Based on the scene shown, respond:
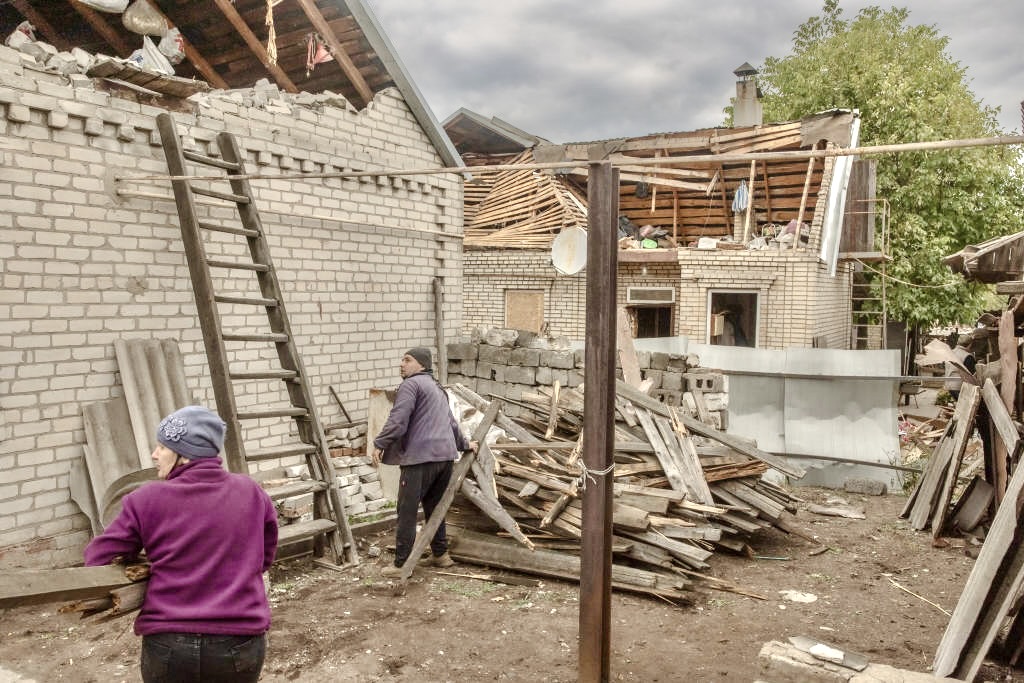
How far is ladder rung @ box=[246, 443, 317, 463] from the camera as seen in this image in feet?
19.7

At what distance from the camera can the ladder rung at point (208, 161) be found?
6.34 m

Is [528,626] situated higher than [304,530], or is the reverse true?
[304,530]

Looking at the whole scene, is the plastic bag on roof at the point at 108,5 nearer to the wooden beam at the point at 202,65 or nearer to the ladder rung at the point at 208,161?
the wooden beam at the point at 202,65

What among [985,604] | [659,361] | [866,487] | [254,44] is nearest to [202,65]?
[254,44]

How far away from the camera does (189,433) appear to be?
2.94m

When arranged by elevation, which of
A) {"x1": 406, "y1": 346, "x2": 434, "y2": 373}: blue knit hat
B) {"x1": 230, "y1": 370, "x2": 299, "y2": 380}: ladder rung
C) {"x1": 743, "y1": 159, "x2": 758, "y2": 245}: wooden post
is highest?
{"x1": 743, "y1": 159, "x2": 758, "y2": 245}: wooden post

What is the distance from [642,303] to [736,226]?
261cm

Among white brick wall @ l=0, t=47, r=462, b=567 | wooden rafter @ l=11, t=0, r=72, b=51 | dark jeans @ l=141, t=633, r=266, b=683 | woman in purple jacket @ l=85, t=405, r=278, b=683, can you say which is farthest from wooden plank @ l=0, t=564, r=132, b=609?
wooden rafter @ l=11, t=0, r=72, b=51

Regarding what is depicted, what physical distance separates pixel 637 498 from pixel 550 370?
11.8ft

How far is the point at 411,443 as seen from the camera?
6.43 m

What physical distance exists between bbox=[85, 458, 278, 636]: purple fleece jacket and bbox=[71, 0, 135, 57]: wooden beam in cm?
689

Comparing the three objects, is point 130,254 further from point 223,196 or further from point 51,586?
point 51,586

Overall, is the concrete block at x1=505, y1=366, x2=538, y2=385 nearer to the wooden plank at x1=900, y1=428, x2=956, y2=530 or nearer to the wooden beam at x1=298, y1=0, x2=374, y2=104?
the wooden beam at x1=298, y1=0, x2=374, y2=104

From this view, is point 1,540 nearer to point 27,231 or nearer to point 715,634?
point 27,231
